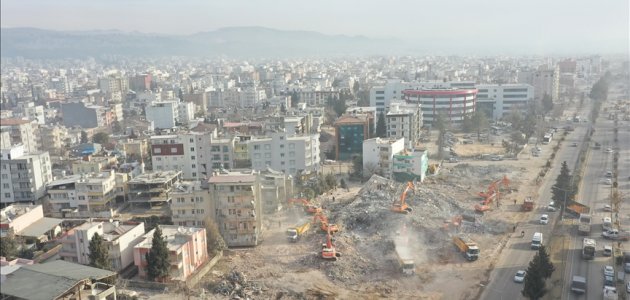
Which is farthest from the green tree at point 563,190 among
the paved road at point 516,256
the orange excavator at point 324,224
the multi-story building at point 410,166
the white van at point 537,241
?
the orange excavator at point 324,224

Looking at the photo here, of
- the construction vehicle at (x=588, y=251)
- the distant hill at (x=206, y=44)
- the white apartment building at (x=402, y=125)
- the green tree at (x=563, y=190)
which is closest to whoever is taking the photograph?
the construction vehicle at (x=588, y=251)

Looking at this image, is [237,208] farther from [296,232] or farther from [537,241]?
[537,241]

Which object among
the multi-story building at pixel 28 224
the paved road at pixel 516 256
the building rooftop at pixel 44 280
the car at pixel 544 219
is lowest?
the paved road at pixel 516 256

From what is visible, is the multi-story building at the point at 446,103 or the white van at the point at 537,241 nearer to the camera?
the white van at the point at 537,241

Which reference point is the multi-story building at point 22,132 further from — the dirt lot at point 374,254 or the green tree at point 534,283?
the green tree at point 534,283

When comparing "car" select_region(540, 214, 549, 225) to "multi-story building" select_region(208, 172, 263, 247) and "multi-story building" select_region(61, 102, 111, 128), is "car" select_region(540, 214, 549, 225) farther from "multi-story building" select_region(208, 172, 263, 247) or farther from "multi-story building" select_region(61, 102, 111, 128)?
"multi-story building" select_region(61, 102, 111, 128)

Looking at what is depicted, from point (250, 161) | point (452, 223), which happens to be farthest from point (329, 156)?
point (452, 223)
